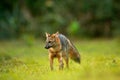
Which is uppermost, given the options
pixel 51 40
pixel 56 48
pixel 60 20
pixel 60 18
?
pixel 60 18

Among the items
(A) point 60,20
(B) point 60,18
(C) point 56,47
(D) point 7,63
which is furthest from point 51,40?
(B) point 60,18

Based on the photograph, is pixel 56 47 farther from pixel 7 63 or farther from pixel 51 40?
pixel 7 63

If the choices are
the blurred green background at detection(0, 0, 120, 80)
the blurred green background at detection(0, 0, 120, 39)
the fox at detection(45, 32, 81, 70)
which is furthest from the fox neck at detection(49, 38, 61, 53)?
the blurred green background at detection(0, 0, 120, 39)

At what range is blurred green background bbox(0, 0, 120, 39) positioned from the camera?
38.9 meters

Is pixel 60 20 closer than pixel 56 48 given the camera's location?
No

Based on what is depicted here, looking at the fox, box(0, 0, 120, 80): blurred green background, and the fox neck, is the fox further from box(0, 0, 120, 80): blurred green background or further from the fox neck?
box(0, 0, 120, 80): blurred green background

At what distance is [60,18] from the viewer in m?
40.1

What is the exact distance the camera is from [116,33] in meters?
38.2

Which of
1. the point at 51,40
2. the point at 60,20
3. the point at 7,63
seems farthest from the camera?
the point at 60,20

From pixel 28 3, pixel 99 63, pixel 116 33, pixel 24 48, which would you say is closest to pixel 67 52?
pixel 99 63

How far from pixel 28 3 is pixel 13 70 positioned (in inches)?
862

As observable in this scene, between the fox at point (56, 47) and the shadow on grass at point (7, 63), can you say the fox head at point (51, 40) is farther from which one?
the shadow on grass at point (7, 63)

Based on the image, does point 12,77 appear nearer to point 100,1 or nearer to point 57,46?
point 57,46

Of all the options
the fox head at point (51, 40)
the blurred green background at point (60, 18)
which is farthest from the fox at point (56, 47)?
the blurred green background at point (60, 18)
